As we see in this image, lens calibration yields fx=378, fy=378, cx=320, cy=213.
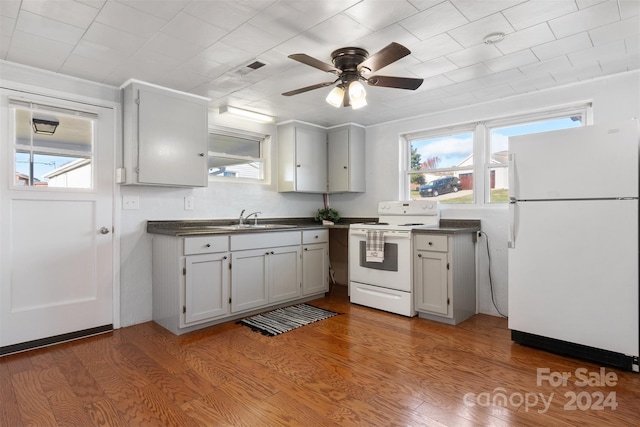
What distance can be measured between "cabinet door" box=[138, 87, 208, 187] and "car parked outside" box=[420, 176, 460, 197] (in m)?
2.45

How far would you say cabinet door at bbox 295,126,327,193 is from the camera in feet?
15.0

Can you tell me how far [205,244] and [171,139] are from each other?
102cm

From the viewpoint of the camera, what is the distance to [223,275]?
3361mm

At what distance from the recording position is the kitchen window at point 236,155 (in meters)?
4.13

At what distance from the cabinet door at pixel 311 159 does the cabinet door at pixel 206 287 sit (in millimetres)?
1579

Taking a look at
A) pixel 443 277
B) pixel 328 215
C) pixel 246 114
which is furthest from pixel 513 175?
pixel 246 114

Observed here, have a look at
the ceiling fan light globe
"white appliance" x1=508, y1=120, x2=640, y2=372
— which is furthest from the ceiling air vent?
"white appliance" x1=508, y1=120, x2=640, y2=372

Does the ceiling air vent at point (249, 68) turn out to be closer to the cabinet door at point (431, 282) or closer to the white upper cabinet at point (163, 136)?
the white upper cabinet at point (163, 136)

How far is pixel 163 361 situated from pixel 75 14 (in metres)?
2.24

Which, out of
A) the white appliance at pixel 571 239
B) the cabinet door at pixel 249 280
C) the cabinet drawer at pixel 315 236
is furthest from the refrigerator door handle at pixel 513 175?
the cabinet door at pixel 249 280

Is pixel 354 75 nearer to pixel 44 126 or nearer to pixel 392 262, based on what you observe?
pixel 392 262

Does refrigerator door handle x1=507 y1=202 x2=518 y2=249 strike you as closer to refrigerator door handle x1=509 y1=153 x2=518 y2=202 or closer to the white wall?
refrigerator door handle x1=509 y1=153 x2=518 y2=202

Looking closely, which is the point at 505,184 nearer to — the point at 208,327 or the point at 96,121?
the point at 208,327

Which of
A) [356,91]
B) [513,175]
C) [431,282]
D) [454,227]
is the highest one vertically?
[356,91]
